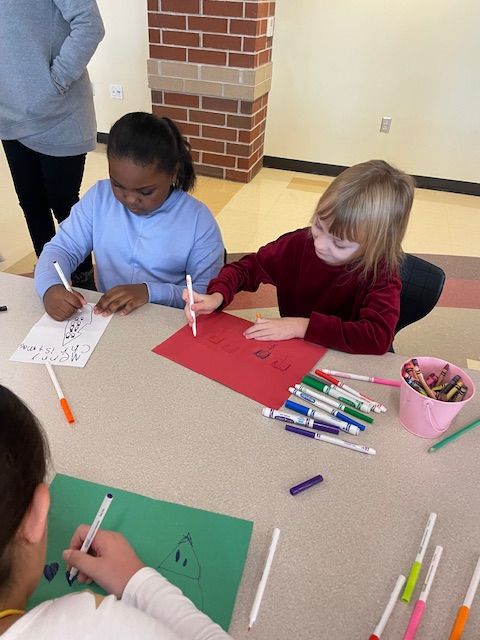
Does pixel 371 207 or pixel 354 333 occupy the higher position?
pixel 371 207

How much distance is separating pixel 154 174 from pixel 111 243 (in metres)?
0.27

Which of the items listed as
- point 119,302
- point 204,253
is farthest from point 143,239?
point 119,302

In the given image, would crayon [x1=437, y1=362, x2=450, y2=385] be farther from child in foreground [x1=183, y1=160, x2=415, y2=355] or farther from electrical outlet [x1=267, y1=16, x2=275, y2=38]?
electrical outlet [x1=267, y1=16, x2=275, y2=38]

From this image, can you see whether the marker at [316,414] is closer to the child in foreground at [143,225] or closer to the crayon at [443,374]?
the crayon at [443,374]

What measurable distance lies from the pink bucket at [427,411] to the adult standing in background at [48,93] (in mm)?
1621

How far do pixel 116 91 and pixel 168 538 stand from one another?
164 inches

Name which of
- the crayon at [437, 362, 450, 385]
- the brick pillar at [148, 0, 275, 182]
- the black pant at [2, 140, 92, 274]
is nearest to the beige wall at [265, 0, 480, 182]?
the brick pillar at [148, 0, 275, 182]

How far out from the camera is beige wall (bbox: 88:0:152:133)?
12.2 feet

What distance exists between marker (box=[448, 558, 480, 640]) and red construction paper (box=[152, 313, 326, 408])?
0.38 meters

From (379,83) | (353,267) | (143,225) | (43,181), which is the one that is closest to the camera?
(353,267)

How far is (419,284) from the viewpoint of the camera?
124 centimetres

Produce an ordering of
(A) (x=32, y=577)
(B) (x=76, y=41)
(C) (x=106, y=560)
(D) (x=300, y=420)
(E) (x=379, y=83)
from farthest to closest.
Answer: (E) (x=379, y=83)
(B) (x=76, y=41)
(D) (x=300, y=420)
(C) (x=106, y=560)
(A) (x=32, y=577)

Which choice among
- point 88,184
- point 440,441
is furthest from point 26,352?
point 88,184

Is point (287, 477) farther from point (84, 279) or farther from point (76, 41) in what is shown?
point (76, 41)
